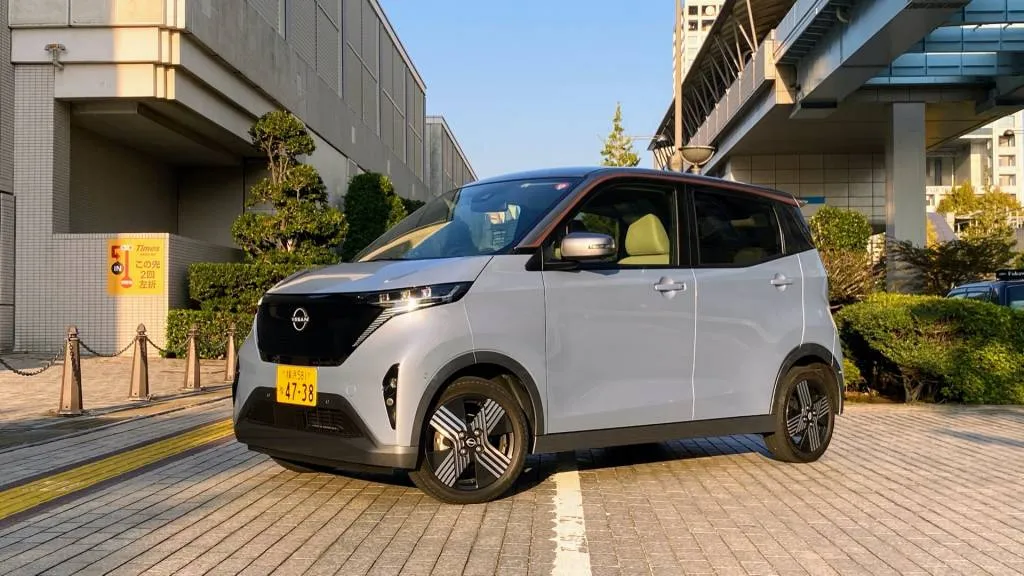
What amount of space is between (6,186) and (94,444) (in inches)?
457

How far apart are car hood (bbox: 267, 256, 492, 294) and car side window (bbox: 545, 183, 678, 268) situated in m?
0.85

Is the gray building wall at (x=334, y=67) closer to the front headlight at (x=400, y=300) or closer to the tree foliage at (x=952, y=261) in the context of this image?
the front headlight at (x=400, y=300)

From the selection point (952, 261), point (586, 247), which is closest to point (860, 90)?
point (952, 261)

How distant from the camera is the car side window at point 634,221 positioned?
550cm

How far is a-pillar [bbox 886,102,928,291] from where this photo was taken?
26.8 meters

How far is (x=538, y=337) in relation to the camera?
500cm

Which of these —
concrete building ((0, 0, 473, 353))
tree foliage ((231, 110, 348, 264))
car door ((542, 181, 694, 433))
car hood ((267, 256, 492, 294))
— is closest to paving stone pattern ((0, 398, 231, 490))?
car hood ((267, 256, 492, 294))

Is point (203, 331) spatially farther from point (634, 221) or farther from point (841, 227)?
point (841, 227)

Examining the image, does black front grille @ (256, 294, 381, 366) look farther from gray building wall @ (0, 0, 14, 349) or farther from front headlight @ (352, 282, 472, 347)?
gray building wall @ (0, 0, 14, 349)

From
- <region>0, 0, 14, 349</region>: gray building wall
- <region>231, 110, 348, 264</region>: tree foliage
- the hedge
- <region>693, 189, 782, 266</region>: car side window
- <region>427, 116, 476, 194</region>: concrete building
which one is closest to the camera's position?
<region>693, 189, 782, 266</region>: car side window

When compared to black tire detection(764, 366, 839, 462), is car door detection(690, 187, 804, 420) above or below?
above

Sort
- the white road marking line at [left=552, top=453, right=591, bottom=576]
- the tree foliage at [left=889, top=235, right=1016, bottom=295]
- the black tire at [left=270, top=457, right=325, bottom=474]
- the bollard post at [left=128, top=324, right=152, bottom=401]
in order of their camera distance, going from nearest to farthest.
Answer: the white road marking line at [left=552, top=453, right=591, bottom=576] < the black tire at [left=270, top=457, right=325, bottom=474] < the bollard post at [left=128, top=324, right=152, bottom=401] < the tree foliage at [left=889, top=235, right=1016, bottom=295]

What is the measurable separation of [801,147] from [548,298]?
112ft

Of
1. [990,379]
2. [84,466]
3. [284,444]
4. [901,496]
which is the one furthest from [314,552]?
[990,379]
